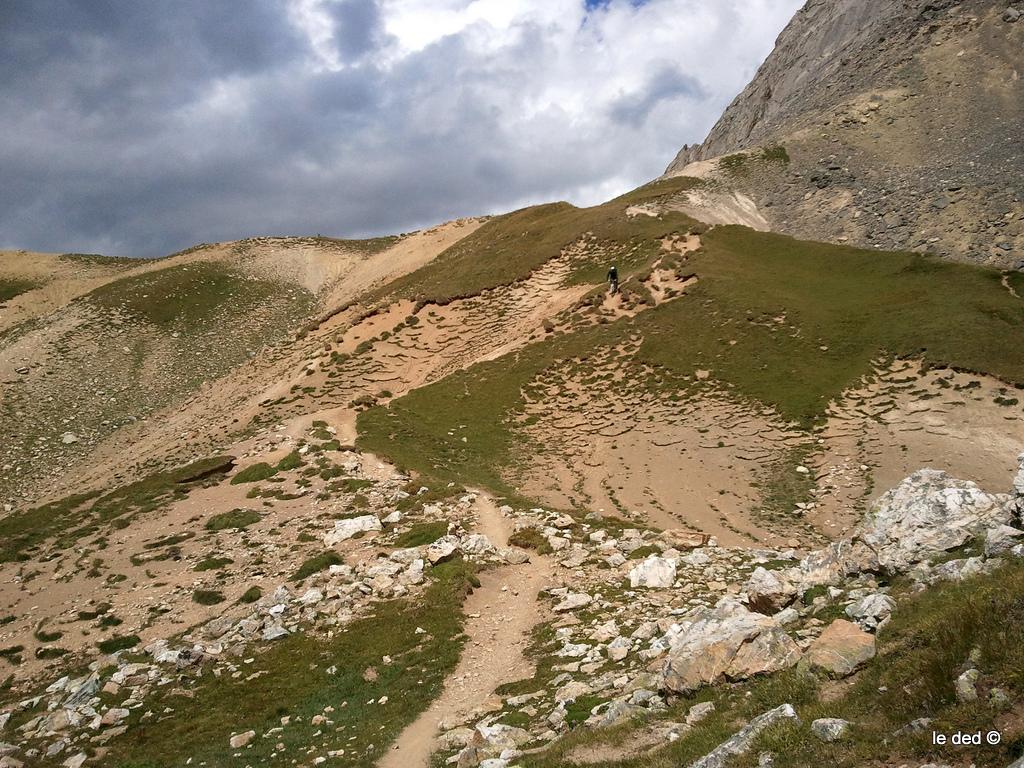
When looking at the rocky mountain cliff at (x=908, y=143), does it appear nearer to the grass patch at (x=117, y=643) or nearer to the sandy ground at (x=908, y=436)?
the sandy ground at (x=908, y=436)

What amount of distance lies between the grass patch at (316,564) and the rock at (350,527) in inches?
49.4

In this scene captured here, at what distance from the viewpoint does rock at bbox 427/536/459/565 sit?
2284cm

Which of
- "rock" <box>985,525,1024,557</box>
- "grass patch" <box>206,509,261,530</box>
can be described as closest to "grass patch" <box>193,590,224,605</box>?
"grass patch" <box>206,509,261,530</box>

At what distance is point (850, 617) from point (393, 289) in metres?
55.3

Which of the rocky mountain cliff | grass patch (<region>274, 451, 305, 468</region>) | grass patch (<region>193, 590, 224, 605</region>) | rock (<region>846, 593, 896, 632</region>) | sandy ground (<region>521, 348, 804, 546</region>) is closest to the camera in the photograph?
rock (<region>846, 593, 896, 632</region>)

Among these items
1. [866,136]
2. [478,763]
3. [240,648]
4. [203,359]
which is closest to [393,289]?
[203,359]

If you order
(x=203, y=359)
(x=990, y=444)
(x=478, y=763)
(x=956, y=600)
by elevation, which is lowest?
(x=990, y=444)

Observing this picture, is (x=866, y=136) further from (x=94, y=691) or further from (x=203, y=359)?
(x=94, y=691)

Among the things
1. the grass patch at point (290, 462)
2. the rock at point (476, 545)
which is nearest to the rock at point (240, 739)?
the rock at point (476, 545)

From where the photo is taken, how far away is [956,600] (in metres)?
9.45

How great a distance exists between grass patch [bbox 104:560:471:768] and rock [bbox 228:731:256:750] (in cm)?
18

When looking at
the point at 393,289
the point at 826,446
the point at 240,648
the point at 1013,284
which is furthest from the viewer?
the point at 393,289

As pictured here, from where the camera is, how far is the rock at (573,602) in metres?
19.3

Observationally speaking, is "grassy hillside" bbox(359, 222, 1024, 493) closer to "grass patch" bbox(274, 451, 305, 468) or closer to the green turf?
"grass patch" bbox(274, 451, 305, 468)
